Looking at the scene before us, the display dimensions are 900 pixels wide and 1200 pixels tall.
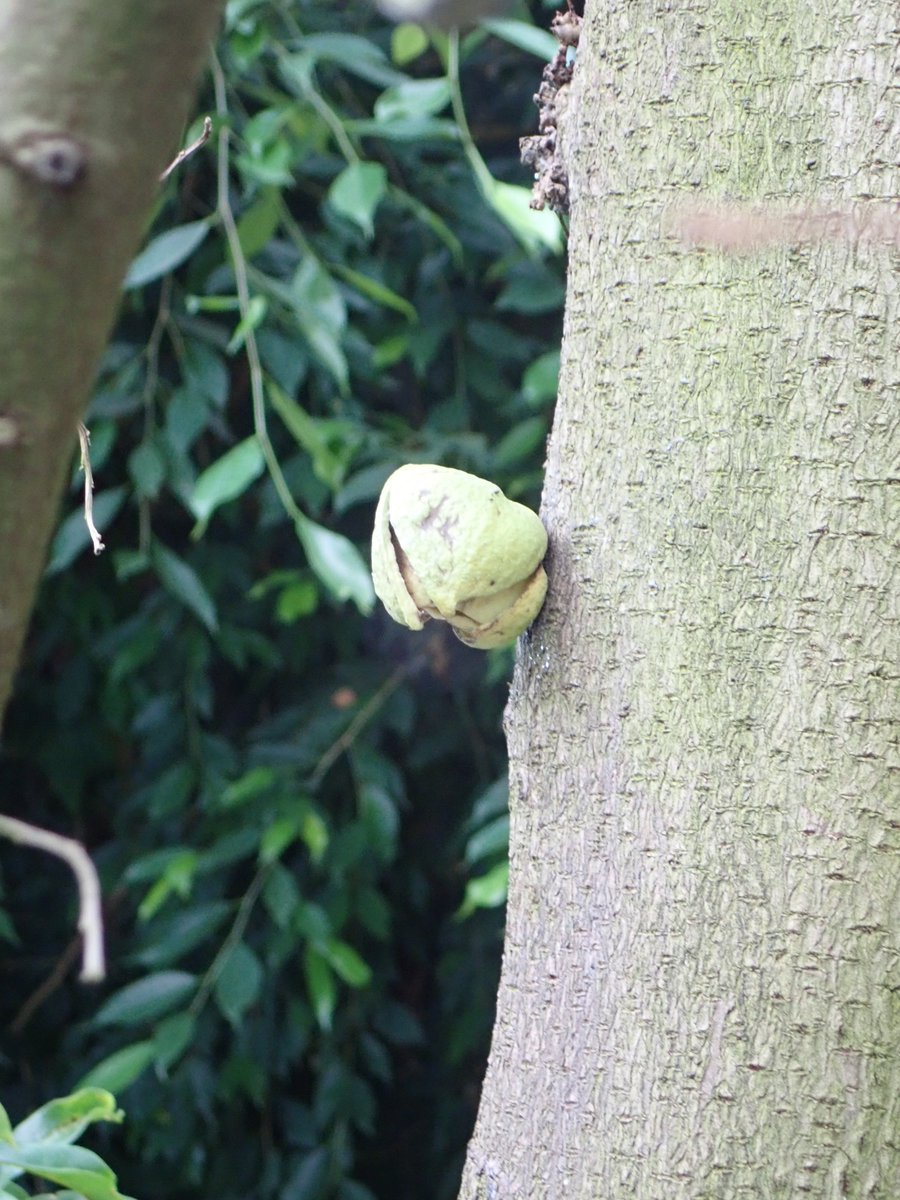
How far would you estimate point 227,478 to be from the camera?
3.54ft

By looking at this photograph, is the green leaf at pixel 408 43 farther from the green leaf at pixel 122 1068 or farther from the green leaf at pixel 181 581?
the green leaf at pixel 122 1068

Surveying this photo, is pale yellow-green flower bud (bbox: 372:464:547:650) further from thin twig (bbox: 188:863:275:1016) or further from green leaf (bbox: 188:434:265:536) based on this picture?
thin twig (bbox: 188:863:275:1016)

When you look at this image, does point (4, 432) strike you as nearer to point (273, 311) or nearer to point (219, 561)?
point (273, 311)

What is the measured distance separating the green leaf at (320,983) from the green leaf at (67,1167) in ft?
2.25

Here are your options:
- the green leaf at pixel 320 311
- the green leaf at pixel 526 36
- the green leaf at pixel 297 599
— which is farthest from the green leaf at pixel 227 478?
the green leaf at pixel 526 36

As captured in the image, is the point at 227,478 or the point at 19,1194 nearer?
the point at 19,1194

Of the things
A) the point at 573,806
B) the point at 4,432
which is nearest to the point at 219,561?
the point at 573,806

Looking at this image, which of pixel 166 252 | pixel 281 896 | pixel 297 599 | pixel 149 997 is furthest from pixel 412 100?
pixel 149 997

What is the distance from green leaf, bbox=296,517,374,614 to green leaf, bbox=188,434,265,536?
62 mm

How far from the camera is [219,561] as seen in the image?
137cm

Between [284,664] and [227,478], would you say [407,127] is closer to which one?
[227,478]

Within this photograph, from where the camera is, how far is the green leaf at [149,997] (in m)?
→ 1.18

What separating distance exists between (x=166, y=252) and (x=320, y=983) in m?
0.71

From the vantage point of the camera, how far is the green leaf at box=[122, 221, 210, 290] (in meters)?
1.15
